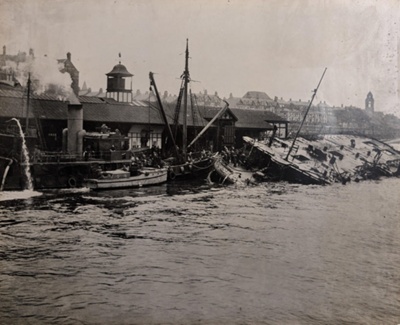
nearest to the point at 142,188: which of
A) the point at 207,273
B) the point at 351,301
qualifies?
the point at 207,273

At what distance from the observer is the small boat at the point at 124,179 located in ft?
41.6

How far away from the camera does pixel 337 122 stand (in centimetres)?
1272

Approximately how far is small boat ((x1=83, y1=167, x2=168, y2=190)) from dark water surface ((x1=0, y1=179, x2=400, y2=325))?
1.83 m

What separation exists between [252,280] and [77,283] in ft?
8.02

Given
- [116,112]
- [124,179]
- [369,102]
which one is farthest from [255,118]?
[369,102]

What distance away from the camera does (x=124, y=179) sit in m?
13.2

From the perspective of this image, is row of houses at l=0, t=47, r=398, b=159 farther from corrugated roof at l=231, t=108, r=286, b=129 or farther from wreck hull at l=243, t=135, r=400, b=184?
wreck hull at l=243, t=135, r=400, b=184

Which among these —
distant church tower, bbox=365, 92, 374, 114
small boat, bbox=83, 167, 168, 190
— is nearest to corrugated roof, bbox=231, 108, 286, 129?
small boat, bbox=83, 167, 168, 190

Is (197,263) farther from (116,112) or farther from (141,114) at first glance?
(141,114)

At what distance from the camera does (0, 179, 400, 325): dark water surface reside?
17.8 ft

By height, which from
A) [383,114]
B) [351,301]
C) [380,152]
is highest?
[383,114]

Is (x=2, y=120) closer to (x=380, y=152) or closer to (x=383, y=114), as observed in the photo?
(x=383, y=114)

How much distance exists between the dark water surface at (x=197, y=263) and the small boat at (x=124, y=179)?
71.9 inches

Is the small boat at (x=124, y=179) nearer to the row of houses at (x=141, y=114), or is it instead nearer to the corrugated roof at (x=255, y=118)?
the row of houses at (x=141, y=114)
